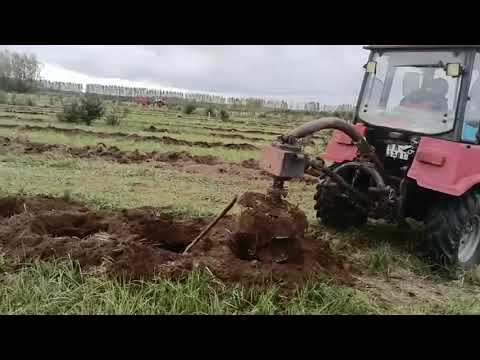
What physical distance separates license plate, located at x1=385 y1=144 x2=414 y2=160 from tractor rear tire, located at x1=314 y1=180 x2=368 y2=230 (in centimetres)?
82

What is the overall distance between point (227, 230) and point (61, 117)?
56.1 feet

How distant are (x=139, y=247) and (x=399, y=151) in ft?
9.97

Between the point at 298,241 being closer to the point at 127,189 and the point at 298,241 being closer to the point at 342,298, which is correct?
the point at 342,298

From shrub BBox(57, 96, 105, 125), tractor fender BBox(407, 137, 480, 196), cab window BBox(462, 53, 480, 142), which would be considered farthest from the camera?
shrub BBox(57, 96, 105, 125)

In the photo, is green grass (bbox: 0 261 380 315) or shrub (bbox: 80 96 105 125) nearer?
green grass (bbox: 0 261 380 315)

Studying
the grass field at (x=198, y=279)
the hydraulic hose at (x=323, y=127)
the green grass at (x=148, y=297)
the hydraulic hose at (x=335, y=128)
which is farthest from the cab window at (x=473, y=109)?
the green grass at (x=148, y=297)

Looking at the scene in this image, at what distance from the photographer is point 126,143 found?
553 inches

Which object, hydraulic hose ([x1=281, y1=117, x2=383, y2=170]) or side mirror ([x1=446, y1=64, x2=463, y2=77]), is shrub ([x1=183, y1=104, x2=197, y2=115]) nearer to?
hydraulic hose ([x1=281, y1=117, x2=383, y2=170])

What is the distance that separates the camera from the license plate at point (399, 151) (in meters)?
5.19

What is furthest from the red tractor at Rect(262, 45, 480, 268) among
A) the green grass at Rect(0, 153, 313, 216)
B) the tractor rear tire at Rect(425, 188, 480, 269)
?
the green grass at Rect(0, 153, 313, 216)

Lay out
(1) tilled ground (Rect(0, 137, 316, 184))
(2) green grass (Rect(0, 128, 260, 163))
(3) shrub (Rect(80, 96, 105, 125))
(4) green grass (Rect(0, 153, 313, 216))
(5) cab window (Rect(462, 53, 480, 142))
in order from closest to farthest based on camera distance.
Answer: (5) cab window (Rect(462, 53, 480, 142)), (4) green grass (Rect(0, 153, 313, 216)), (1) tilled ground (Rect(0, 137, 316, 184)), (2) green grass (Rect(0, 128, 260, 163)), (3) shrub (Rect(80, 96, 105, 125))

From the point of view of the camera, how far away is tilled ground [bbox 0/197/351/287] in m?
3.69

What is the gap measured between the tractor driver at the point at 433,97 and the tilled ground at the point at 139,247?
186cm

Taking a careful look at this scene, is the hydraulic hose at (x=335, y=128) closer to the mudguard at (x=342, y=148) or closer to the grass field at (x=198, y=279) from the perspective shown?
the mudguard at (x=342, y=148)
